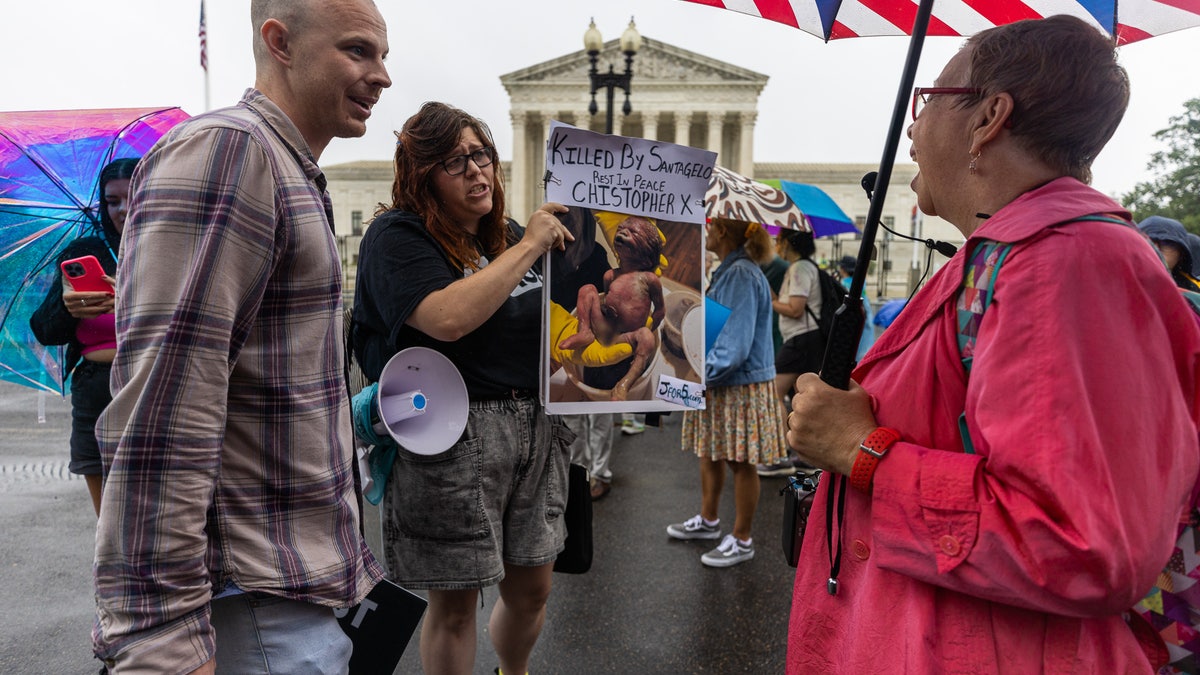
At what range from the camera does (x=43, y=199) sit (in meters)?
3.09

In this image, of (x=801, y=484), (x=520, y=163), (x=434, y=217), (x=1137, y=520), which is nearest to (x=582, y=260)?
(x=434, y=217)

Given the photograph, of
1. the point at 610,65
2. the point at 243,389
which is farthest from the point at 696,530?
the point at 610,65

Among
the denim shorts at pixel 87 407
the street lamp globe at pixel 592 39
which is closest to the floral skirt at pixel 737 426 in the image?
the denim shorts at pixel 87 407

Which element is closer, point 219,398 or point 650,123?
point 219,398

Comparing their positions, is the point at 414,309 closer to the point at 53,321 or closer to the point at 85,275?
the point at 85,275

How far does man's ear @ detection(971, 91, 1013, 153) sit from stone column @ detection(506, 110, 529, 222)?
5301cm

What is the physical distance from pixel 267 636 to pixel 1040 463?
1.30 metres

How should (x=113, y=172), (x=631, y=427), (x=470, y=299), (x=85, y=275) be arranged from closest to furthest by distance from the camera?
(x=470, y=299) → (x=85, y=275) → (x=113, y=172) → (x=631, y=427)

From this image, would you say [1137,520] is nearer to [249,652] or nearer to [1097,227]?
[1097,227]

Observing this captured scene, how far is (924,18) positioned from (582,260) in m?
1.14

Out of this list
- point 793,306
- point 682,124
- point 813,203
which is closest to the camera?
point 793,306

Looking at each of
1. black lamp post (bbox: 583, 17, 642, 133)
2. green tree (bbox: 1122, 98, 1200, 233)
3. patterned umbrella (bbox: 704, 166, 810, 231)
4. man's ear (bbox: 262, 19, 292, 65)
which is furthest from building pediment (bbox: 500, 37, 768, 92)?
man's ear (bbox: 262, 19, 292, 65)

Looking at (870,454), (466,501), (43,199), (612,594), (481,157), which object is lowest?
(612,594)

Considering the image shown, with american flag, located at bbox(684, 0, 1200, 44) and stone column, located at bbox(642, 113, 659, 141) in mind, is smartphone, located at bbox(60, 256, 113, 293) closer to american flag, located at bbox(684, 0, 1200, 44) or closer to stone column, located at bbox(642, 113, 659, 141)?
american flag, located at bbox(684, 0, 1200, 44)
